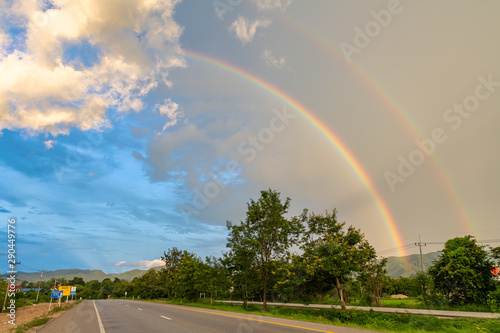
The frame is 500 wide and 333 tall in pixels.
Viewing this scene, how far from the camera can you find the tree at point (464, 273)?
2938cm

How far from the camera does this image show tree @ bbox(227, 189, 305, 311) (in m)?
34.8

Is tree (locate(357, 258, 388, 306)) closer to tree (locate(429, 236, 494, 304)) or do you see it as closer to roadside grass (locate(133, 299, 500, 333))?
tree (locate(429, 236, 494, 304))

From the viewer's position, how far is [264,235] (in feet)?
114

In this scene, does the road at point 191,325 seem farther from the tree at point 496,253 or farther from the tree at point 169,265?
the tree at point 169,265

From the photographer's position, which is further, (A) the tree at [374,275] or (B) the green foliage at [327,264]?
(A) the tree at [374,275]

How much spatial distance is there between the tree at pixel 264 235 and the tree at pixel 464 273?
17532mm

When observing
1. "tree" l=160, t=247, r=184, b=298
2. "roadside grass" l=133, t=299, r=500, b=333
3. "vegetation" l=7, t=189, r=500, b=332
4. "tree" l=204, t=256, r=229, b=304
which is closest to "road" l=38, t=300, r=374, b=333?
"roadside grass" l=133, t=299, r=500, b=333

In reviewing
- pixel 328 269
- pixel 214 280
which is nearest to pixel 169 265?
pixel 214 280

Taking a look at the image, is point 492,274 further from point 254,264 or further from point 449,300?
point 254,264

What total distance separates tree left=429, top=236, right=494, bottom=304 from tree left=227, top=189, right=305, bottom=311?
690 inches

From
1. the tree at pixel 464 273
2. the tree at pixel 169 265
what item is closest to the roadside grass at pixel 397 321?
the tree at pixel 464 273

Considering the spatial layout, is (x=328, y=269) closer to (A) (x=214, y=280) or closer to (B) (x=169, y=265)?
(A) (x=214, y=280)

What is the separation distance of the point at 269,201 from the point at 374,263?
2403 centimetres

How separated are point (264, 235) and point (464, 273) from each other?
22810mm
